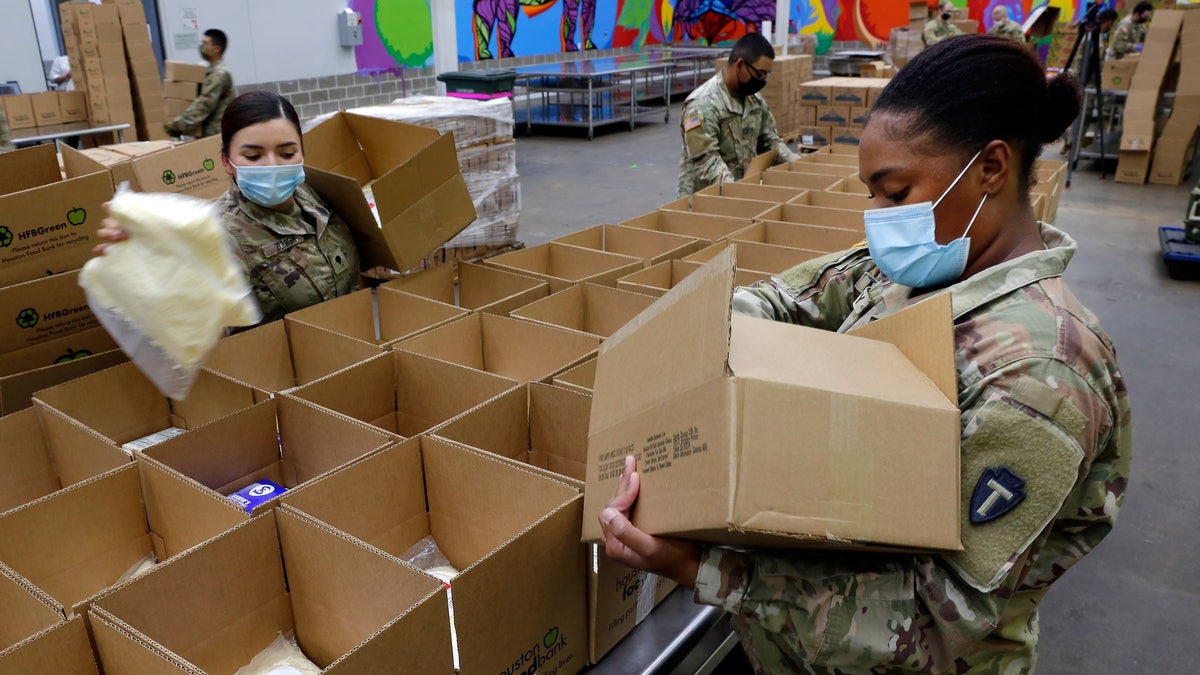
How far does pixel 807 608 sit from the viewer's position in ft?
3.12

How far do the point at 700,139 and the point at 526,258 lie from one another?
1.56m

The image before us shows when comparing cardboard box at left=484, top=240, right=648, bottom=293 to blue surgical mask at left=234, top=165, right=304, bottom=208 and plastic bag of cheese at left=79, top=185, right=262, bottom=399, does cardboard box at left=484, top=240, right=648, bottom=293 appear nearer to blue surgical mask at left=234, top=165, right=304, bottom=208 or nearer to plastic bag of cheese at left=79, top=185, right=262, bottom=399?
blue surgical mask at left=234, top=165, right=304, bottom=208

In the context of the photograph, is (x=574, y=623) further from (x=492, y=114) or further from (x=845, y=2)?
(x=845, y=2)

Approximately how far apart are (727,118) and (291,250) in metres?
2.60

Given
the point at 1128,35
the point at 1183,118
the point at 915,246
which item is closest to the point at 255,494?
the point at 915,246

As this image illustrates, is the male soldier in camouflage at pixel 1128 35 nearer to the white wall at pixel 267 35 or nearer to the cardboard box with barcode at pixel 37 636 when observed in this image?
the white wall at pixel 267 35

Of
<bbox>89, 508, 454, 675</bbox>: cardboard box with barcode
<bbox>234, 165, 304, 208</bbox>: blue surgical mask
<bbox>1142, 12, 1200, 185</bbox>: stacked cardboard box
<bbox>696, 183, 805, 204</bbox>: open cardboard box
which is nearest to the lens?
<bbox>89, 508, 454, 675</bbox>: cardboard box with barcode

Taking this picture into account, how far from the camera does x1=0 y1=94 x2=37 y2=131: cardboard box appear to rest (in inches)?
231

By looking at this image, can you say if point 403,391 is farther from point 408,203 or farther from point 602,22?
point 602,22

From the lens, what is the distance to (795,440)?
→ 0.86m

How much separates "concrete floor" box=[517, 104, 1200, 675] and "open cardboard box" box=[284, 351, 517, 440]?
182 centimetres

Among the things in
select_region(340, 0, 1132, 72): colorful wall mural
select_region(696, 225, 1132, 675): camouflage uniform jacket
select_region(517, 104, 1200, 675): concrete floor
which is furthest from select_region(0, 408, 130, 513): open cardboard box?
select_region(340, 0, 1132, 72): colorful wall mural

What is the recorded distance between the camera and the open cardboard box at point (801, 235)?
280cm

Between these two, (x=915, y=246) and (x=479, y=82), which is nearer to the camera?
(x=915, y=246)
